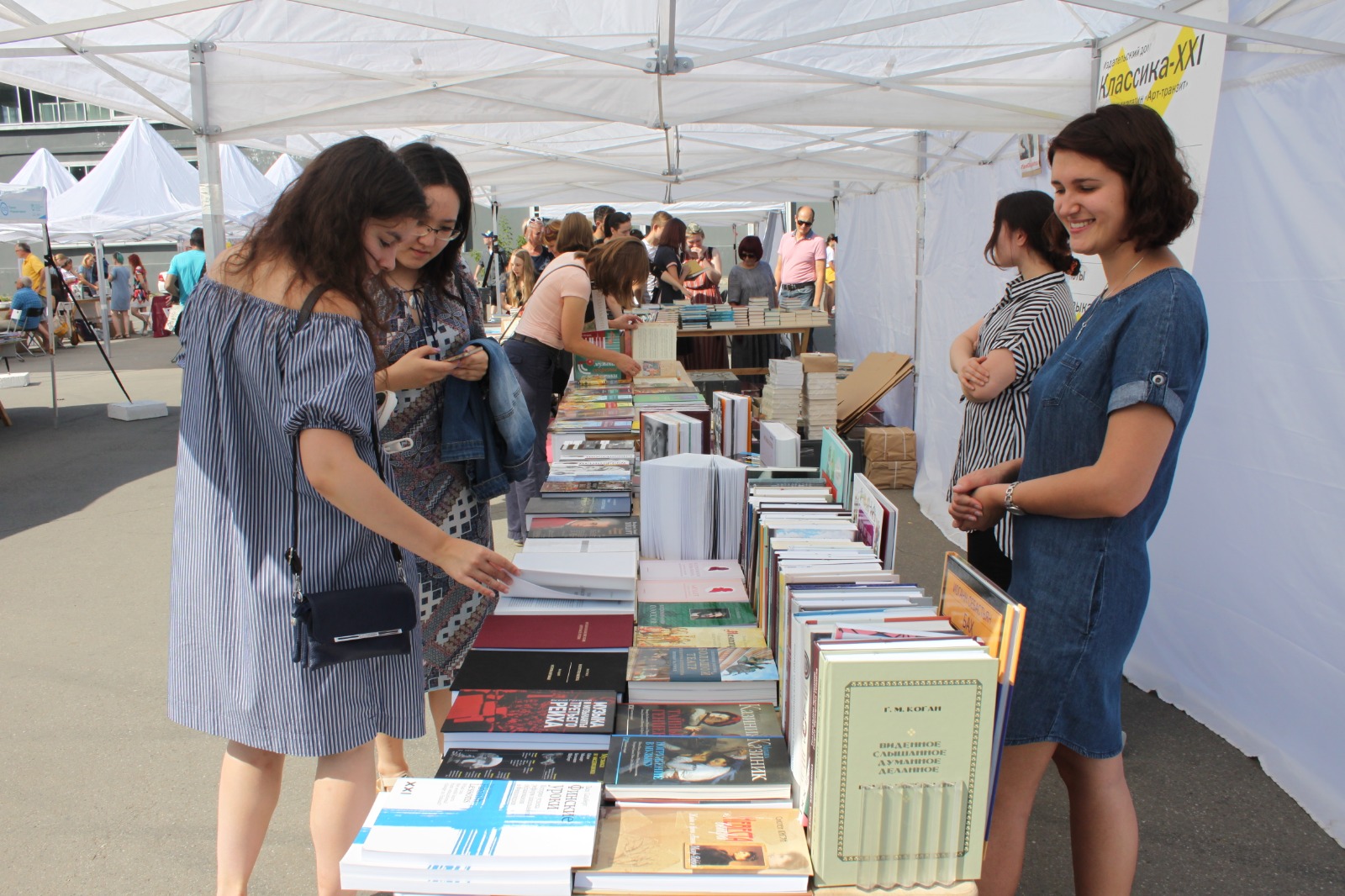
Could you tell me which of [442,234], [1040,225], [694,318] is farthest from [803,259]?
[442,234]

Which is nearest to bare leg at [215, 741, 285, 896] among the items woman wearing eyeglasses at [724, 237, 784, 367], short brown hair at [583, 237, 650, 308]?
short brown hair at [583, 237, 650, 308]

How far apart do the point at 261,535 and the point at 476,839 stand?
591 millimetres

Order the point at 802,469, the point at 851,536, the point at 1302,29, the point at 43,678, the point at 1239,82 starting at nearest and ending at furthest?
the point at 851,536, the point at 802,469, the point at 1302,29, the point at 1239,82, the point at 43,678

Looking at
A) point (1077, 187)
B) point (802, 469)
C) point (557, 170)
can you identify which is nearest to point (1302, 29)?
point (1077, 187)

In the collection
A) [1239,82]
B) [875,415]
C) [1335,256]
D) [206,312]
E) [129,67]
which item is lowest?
[875,415]

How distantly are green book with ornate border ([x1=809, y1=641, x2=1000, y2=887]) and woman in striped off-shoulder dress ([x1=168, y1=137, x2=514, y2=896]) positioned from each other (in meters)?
0.66

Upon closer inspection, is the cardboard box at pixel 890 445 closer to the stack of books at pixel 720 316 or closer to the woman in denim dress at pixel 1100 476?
the stack of books at pixel 720 316

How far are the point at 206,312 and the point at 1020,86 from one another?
3.37 m

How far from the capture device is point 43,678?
327cm

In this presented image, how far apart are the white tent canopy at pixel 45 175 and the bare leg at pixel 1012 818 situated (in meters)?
15.6

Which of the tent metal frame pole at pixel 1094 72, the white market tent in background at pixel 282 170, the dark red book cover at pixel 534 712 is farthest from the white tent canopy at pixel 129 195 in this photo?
the dark red book cover at pixel 534 712

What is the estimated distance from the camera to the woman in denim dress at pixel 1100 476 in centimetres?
130

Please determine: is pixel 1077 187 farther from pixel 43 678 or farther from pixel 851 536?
pixel 43 678

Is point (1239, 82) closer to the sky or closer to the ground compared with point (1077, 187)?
closer to the sky
